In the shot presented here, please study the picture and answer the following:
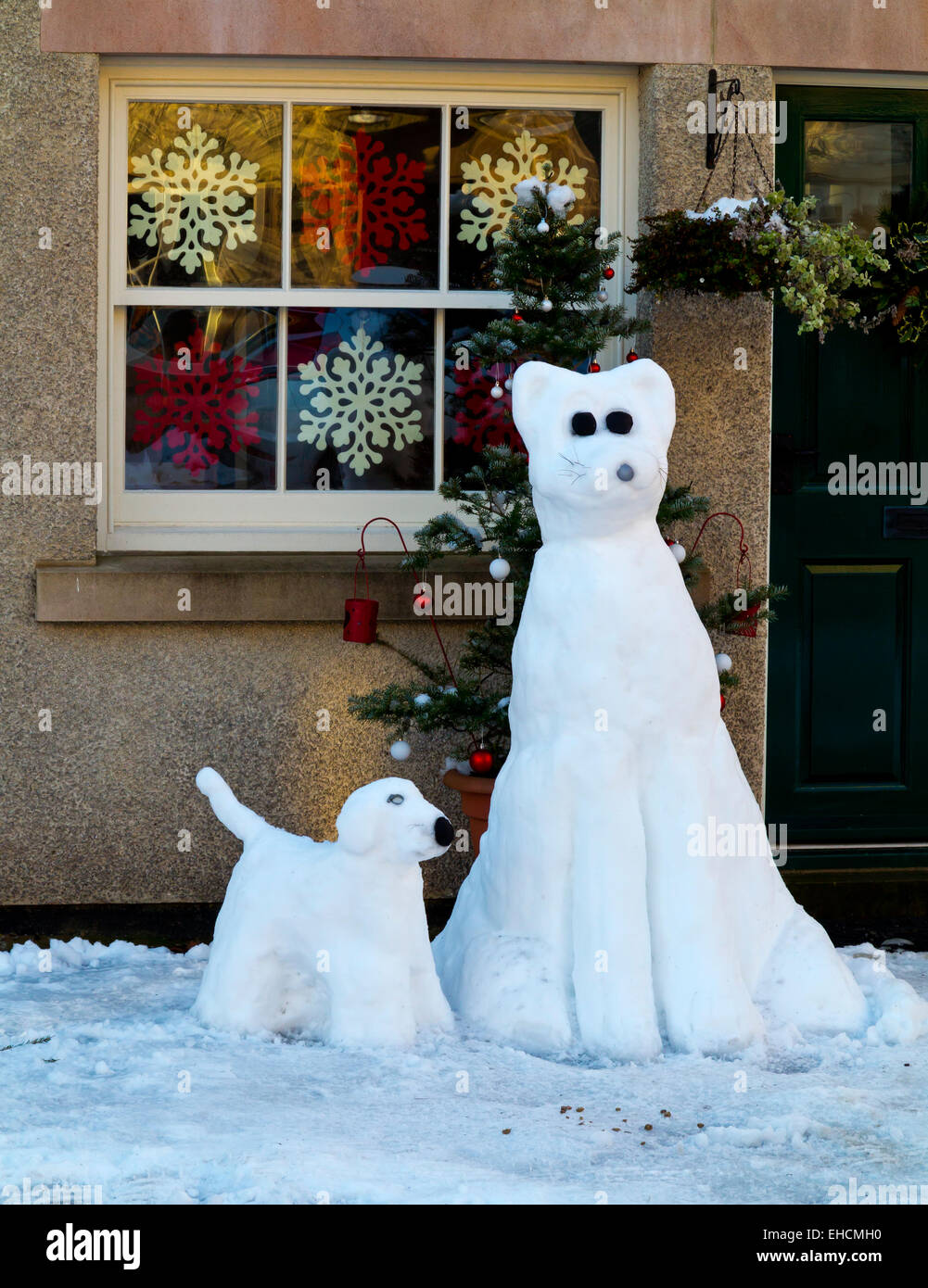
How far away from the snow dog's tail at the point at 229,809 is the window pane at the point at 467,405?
5.73ft

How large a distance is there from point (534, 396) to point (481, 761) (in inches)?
45.9

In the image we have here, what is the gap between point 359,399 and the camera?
521 centimetres

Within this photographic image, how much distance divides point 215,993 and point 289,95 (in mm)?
3046

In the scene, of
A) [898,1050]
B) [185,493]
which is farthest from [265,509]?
[898,1050]

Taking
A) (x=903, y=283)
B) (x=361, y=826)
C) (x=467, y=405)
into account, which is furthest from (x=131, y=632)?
(x=903, y=283)

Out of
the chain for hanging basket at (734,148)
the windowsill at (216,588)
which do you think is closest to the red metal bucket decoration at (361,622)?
the windowsill at (216,588)

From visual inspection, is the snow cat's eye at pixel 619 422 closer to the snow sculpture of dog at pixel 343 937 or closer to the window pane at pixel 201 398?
the snow sculpture of dog at pixel 343 937

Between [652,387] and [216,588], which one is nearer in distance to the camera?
[652,387]

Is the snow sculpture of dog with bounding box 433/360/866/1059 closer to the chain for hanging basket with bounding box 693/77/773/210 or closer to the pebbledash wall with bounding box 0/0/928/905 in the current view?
the pebbledash wall with bounding box 0/0/928/905

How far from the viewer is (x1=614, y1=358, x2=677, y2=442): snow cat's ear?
12.6 feet

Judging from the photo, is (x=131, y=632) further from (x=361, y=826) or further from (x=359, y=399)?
(x=361, y=826)

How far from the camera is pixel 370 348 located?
5207mm

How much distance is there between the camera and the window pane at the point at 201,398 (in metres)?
5.15

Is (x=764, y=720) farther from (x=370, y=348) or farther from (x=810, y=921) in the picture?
(x=370, y=348)
